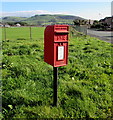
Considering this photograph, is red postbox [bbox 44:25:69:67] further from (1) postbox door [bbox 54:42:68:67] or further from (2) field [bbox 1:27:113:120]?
(2) field [bbox 1:27:113:120]

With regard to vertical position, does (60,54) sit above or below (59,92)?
above

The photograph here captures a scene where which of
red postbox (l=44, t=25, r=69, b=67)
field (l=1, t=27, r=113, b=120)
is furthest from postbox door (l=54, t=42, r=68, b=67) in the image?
field (l=1, t=27, r=113, b=120)

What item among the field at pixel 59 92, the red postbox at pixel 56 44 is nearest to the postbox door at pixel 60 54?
the red postbox at pixel 56 44

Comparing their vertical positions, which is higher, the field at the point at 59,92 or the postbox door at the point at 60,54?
the postbox door at the point at 60,54

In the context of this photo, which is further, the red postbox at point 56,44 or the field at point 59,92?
the field at point 59,92

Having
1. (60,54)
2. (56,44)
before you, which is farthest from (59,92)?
(56,44)

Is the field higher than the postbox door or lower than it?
lower

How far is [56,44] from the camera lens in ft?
8.12

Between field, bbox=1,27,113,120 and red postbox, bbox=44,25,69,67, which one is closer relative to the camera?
red postbox, bbox=44,25,69,67

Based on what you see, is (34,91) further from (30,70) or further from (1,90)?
(30,70)

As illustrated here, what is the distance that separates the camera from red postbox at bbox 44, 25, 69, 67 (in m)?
2.43

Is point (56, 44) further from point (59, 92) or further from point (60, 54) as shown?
point (59, 92)

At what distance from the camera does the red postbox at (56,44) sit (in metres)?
2.43

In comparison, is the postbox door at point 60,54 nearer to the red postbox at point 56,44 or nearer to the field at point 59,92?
the red postbox at point 56,44
